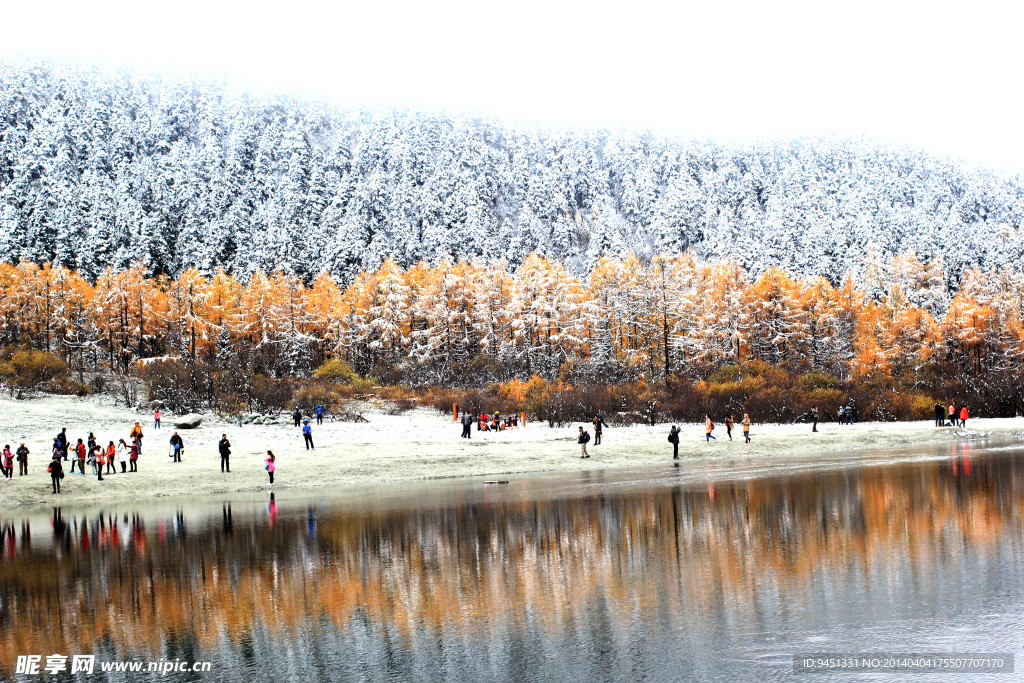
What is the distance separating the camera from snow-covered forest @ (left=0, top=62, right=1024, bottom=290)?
123562 mm

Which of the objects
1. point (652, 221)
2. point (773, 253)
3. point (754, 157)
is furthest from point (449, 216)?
point (754, 157)

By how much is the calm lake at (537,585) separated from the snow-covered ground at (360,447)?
6.95 meters

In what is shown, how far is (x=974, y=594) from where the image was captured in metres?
11.5

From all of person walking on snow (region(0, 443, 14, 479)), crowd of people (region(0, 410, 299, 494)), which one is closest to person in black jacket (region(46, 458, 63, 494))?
crowd of people (region(0, 410, 299, 494))

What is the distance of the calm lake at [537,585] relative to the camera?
383 inches

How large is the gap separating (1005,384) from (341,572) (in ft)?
196

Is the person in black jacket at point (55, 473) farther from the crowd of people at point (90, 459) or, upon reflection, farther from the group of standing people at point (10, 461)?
the group of standing people at point (10, 461)

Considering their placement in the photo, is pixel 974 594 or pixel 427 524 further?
pixel 427 524

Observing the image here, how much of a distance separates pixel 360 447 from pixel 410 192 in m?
111

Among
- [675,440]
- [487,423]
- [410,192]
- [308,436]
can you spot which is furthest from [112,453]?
[410,192]

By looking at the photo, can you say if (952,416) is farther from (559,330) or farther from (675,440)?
(559,330)

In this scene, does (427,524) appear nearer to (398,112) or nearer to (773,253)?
(773,253)

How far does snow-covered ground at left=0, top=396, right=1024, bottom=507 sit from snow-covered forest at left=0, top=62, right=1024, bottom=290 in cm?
6718

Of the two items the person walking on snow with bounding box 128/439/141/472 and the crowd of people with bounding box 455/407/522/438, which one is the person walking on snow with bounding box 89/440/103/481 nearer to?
the person walking on snow with bounding box 128/439/141/472
